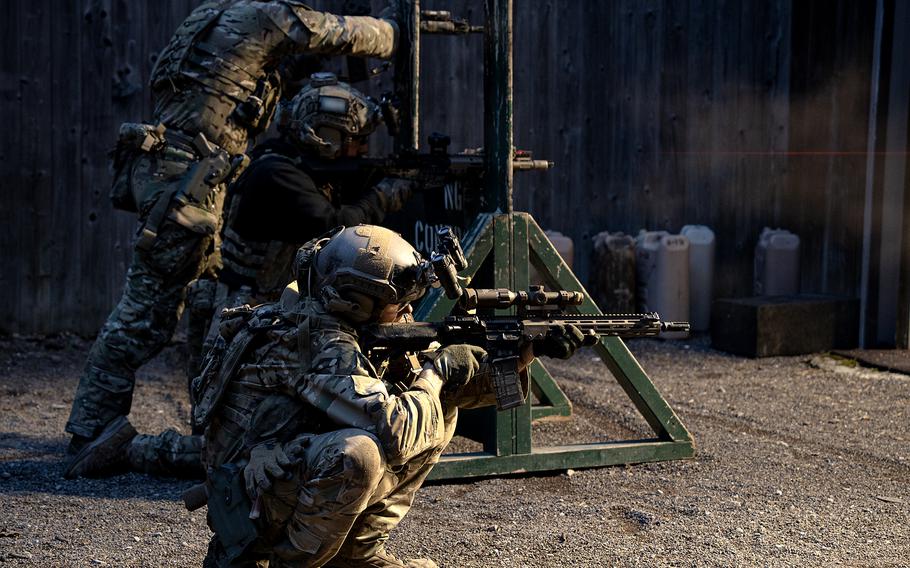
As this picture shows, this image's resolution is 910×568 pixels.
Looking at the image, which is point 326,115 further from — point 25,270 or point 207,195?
Answer: point 25,270

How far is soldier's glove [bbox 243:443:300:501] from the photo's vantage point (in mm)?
3463

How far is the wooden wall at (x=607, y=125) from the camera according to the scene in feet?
28.8

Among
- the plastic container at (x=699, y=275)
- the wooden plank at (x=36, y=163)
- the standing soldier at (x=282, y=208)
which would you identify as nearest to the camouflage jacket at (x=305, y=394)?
the standing soldier at (x=282, y=208)

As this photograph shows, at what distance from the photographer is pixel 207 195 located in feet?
18.7

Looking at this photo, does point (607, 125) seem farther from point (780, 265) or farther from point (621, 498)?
point (621, 498)

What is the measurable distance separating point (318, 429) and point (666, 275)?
6.32m

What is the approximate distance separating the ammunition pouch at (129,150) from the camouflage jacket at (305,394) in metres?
2.05

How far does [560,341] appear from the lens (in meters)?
3.75

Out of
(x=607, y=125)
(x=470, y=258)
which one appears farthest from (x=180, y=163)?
(x=607, y=125)

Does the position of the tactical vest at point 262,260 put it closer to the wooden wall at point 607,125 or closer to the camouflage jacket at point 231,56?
the camouflage jacket at point 231,56

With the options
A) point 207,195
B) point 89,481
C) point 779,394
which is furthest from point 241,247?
point 779,394

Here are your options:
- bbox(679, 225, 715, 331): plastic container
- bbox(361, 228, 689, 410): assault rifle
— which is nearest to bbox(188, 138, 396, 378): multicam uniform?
bbox(361, 228, 689, 410): assault rifle

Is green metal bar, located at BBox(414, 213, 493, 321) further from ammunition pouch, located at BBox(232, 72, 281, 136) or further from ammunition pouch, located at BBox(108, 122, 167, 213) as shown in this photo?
ammunition pouch, located at BBox(108, 122, 167, 213)

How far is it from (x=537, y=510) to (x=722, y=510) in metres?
0.82
